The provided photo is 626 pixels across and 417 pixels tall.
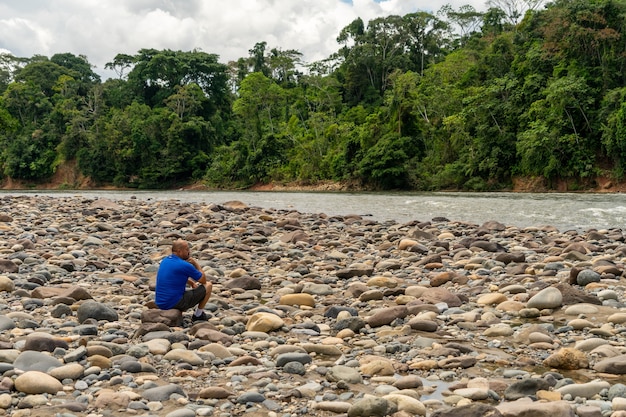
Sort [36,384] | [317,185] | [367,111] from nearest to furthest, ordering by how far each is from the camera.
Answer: [36,384], [317,185], [367,111]

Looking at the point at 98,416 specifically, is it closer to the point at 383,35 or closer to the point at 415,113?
the point at 415,113

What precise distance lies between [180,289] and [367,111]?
50.0 meters

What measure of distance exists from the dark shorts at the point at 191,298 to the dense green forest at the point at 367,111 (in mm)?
29568

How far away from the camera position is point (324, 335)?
17.3ft

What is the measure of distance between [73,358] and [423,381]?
2555mm

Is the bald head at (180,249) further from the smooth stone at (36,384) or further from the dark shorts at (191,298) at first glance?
the smooth stone at (36,384)

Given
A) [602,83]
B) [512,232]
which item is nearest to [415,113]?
[602,83]

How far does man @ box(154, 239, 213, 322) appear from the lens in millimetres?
5695

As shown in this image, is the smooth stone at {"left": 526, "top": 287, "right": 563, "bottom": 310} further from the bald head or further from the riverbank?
the riverbank

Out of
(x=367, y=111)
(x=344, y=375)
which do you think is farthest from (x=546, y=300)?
(x=367, y=111)

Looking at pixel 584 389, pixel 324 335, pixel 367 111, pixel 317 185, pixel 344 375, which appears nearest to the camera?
pixel 584 389

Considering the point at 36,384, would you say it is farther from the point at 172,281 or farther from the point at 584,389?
the point at 584,389

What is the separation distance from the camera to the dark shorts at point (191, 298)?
570cm

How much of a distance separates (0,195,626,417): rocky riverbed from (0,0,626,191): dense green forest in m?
26.4
